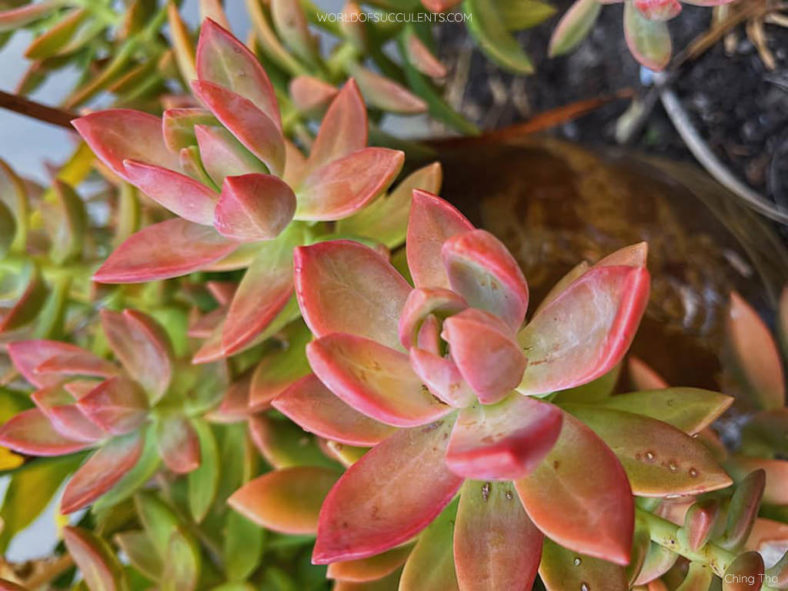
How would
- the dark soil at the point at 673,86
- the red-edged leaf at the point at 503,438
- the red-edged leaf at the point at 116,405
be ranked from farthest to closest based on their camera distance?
the dark soil at the point at 673,86 → the red-edged leaf at the point at 116,405 → the red-edged leaf at the point at 503,438

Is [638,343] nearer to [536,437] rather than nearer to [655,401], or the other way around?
[655,401]

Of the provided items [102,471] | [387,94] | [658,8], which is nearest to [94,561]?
[102,471]

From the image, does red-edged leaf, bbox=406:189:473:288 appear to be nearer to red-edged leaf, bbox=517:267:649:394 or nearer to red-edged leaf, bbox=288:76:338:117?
red-edged leaf, bbox=517:267:649:394

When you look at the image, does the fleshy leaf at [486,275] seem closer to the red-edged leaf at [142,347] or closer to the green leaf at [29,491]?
the red-edged leaf at [142,347]

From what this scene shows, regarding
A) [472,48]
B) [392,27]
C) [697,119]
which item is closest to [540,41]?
[472,48]

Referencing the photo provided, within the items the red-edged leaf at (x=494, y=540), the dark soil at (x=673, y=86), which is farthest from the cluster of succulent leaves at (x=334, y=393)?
the dark soil at (x=673, y=86)

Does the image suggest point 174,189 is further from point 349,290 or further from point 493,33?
point 493,33

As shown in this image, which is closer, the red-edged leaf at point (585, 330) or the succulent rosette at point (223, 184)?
the red-edged leaf at point (585, 330)

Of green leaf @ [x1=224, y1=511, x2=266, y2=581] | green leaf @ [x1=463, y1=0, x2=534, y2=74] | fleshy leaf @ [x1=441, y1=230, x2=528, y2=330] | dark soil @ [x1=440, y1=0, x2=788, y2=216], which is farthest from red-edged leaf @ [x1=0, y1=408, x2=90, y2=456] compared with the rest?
dark soil @ [x1=440, y1=0, x2=788, y2=216]
